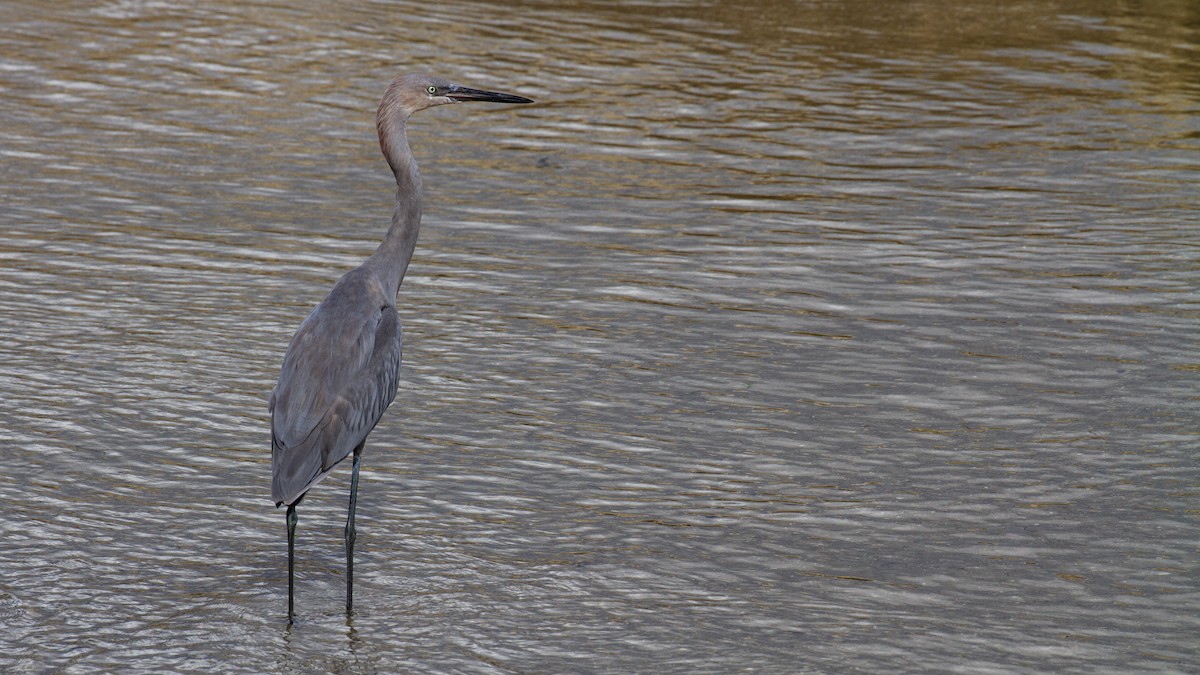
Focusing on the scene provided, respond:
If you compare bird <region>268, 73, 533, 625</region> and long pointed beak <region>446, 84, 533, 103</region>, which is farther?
long pointed beak <region>446, 84, 533, 103</region>

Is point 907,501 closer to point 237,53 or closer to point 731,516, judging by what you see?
point 731,516

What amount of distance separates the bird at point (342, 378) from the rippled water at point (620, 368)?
52 centimetres

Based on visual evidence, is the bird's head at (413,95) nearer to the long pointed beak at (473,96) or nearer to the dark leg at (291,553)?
the long pointed beak at (473,96)

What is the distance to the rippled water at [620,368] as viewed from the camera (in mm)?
6336

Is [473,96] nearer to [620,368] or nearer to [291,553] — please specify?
[620,368]

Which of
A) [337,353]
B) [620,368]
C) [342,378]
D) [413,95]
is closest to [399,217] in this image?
[413,95]

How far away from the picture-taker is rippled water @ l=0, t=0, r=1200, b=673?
6336mm

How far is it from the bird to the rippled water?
0.52 meters

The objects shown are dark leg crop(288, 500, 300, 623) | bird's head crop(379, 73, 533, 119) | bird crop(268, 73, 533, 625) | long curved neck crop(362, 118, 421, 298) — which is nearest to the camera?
dark leg crop(288, 500, 300, 623)

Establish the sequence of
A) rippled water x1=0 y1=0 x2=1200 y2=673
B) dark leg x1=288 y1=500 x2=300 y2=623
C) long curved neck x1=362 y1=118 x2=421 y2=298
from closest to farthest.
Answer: dark leg x1=288 y1=500 x2=300 y2=623
rippled water x1=0 y1=0 x2=1200 y2=673
long curved neck x1=362 y1=118 x2=421 y2=298

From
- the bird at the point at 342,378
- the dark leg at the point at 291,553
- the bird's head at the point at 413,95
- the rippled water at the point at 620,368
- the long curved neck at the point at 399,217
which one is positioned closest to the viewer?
the dark leg at the point at 291,553

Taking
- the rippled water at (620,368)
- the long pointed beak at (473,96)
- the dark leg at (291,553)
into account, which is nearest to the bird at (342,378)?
the dark leg at (291,553)

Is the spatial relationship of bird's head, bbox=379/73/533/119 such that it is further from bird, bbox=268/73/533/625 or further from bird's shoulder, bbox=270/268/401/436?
bird's shoulder, bbox=270/268/401/436

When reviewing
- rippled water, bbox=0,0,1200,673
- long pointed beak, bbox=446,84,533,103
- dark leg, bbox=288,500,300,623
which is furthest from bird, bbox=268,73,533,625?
rippled water, bbox=0,0,1200,673
